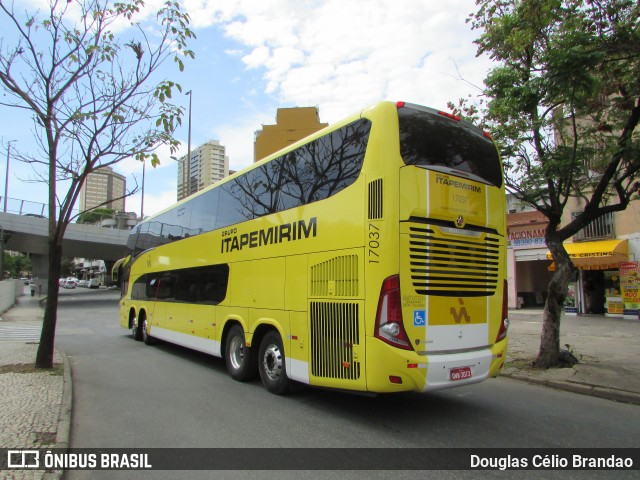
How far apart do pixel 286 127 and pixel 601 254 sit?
3158 cm

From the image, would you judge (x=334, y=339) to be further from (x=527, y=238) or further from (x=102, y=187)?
(x=527, y=238)

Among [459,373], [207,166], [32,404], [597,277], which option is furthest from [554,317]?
[207,166]

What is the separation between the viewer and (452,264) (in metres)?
5.65

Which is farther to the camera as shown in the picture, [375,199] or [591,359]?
[591,359]

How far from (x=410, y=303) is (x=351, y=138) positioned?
233cm

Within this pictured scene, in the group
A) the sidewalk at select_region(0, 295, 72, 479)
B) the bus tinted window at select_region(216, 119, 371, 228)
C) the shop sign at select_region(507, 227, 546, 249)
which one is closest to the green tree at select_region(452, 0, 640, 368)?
the bus tinted window at select_region(216, 119, 371, 228)

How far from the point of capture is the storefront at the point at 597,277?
62.1ft

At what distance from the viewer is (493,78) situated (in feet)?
27.2

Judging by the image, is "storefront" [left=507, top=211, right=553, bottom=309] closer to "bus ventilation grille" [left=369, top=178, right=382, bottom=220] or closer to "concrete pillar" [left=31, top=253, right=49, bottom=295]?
"bus ventilation grille" [left=369, top=178, right=382, bottom=220]

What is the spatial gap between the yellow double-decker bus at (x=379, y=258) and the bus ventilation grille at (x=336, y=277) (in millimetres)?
20

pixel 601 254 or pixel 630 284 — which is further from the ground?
pixel 601 254

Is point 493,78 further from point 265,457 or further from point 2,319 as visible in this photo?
point 2,319

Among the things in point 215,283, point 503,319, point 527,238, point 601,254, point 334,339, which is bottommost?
point 334,339

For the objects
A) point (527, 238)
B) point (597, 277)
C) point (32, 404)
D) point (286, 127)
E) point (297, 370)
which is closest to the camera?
point (32, 404)
